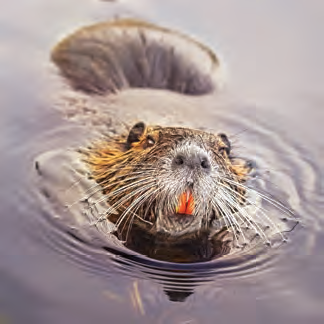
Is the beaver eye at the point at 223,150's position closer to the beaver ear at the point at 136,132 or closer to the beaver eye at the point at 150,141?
the beaver eye at the point at 150,141

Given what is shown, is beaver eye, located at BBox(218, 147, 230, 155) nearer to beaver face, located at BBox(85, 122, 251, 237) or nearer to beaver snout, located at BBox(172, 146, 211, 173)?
beaver face, located at BBox(85, 122, 251, 237)

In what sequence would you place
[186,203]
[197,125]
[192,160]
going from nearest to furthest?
[192,160] → [186,203] → [197,125]

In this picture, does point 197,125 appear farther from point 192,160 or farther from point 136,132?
point 192,160

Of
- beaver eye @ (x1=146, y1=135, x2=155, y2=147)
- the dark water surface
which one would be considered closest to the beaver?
beaver eye @ (x1=146, y1=135, x2=155, y2=147)

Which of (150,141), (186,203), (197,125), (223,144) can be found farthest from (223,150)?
(197,125)

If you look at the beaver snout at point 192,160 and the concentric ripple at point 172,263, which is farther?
the concentric ripple at point 172,263

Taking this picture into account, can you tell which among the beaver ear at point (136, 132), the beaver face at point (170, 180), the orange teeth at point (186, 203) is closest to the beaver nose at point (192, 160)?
the beaver face at point (170, 180)

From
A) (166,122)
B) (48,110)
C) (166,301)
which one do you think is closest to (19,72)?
(48,110)

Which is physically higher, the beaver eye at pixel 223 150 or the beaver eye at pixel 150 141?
the beaver eye at pixel 223 150
